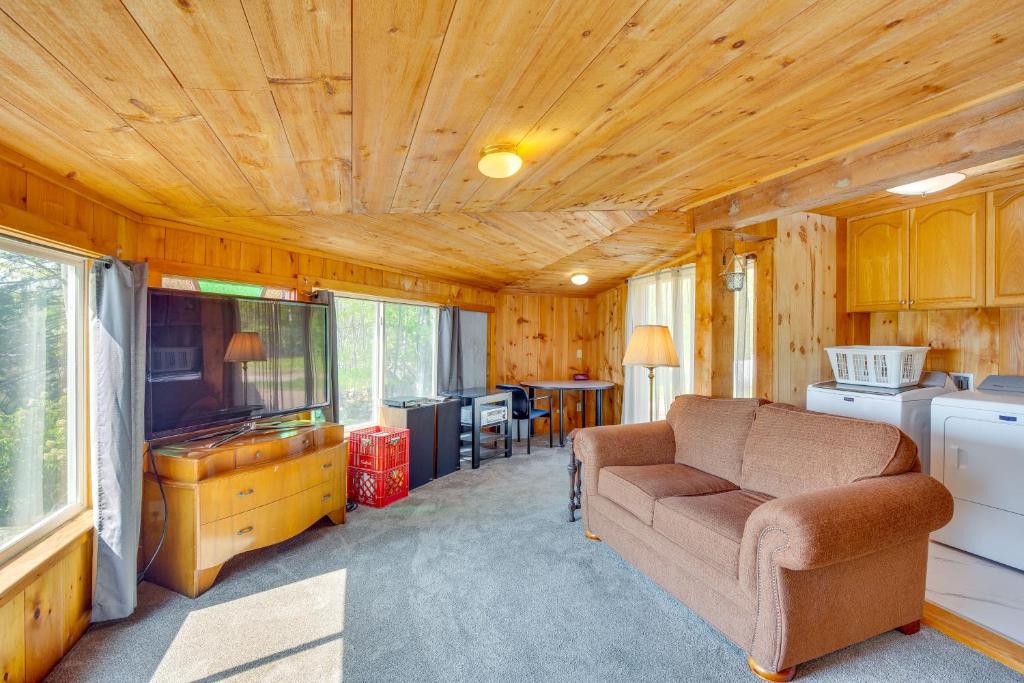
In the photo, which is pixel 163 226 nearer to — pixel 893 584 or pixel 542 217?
pixel 542 217

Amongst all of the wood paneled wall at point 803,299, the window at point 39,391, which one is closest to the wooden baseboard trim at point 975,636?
the wood paneled wall at point 803,299

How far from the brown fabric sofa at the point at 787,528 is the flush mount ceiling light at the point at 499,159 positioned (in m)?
1.59

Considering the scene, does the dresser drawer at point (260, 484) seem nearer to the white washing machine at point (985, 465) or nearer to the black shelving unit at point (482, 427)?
the black shelving unit at point (482, 427)

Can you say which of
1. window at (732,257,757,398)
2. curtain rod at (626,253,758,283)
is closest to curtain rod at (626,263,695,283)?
curtain rod at (626,253,758,283)

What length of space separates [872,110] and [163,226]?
331cm

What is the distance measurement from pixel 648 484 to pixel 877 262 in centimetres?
244

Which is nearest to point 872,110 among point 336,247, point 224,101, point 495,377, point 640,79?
point 640,79

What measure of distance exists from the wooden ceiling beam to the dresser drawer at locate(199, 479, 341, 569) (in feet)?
10.4

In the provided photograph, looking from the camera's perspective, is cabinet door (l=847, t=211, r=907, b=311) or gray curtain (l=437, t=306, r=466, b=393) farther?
gray curtain (l=437, t=306, r=466, b=393)

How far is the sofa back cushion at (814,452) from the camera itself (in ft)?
6.32

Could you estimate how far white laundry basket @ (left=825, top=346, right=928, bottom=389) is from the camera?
285 cm

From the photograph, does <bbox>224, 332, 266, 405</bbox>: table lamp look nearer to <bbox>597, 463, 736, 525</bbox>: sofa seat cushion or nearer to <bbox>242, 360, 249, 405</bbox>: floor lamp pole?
<bbox>242, 360, 249, 405</bbox>: floor lamp pole

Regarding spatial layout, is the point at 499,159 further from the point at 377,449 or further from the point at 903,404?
the point at 903,404

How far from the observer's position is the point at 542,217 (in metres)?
2.90
